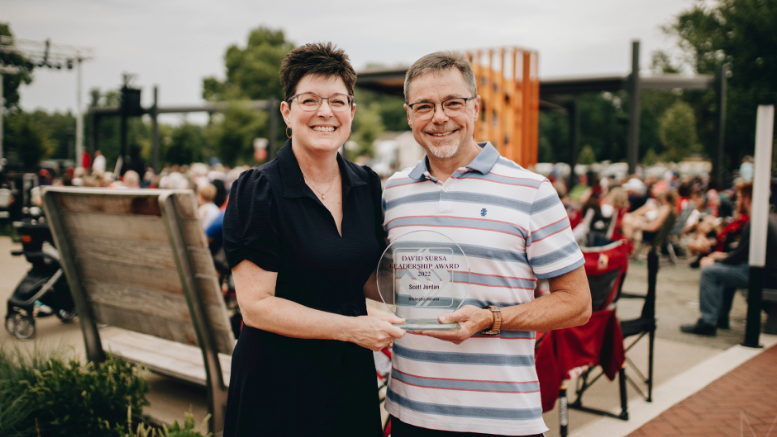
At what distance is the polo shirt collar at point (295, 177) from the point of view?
167cm

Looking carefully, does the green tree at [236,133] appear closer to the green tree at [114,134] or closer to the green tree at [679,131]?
the green tree at [114,134]

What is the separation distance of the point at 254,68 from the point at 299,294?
4961cm

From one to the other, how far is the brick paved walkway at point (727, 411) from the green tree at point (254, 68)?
1609 inches

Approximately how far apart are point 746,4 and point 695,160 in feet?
160

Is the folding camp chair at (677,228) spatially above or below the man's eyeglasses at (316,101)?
below

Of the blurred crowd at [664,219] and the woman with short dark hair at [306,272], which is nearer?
the woman with short dark hair at [306,272]

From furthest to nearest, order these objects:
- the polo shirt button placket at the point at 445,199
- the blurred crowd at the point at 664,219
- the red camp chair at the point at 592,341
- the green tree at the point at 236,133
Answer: the green tree at the point at 236,133, the blurred crowd at the point at 664,219, the red camp chair at the point at 592,341, the polo shirt button placket at the point at 445,199

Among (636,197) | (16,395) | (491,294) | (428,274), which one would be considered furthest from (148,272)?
(636,197)

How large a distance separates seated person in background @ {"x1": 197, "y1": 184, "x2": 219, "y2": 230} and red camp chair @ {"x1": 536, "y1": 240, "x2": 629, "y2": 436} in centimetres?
439

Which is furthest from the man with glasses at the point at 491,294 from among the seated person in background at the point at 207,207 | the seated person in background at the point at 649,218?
the seated person in background at the point at 649,218

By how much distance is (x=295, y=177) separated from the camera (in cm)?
170

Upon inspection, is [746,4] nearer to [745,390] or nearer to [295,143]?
[745,390]

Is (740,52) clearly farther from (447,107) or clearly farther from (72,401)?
(72,401)

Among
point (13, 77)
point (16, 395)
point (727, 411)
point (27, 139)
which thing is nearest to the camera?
point (16, 395)
